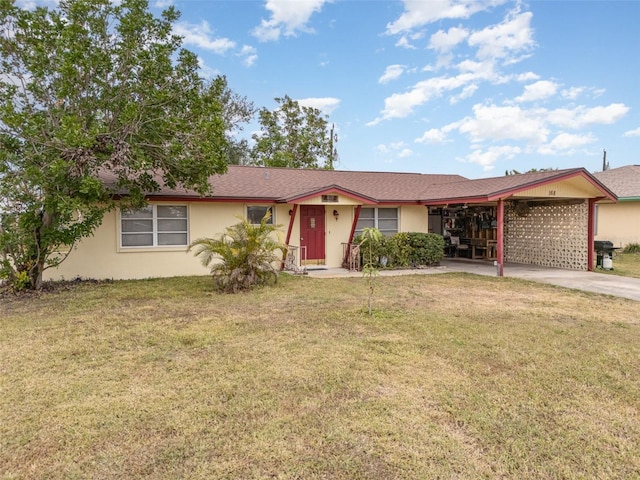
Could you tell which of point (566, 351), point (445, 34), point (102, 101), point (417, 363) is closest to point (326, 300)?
point (417, 363)

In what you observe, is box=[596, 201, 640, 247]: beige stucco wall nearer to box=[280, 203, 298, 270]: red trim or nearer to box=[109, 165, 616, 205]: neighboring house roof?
box=[109, 165, 616, 205]: neighboring house roof

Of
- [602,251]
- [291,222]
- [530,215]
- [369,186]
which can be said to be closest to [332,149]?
[369,186]

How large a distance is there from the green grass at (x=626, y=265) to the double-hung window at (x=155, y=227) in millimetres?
12664

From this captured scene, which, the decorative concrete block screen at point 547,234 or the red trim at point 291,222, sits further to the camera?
the decorative concrete block screen at point 547,234

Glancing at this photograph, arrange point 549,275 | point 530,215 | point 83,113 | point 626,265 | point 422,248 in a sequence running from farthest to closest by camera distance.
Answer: point 530,215, point 626,265, point 422,248, point 549,275, point 83,113

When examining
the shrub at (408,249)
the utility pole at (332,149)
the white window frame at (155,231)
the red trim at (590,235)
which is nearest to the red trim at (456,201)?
the shrub at (408,249)

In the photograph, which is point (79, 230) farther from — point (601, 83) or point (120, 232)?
point (601, 83)

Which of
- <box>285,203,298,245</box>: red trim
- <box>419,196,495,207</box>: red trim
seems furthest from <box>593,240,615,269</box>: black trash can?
<box>285,203,298,245</box>: red trim

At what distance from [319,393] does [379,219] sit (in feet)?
35.9

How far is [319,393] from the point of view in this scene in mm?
3910

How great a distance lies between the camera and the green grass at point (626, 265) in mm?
12373

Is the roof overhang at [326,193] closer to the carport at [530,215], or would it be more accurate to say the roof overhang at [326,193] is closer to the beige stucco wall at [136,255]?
the beige stucco wall at [136,255]

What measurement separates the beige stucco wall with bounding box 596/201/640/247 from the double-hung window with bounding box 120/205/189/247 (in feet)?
57.9

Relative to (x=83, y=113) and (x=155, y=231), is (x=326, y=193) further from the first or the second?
(x=83, y=113)
